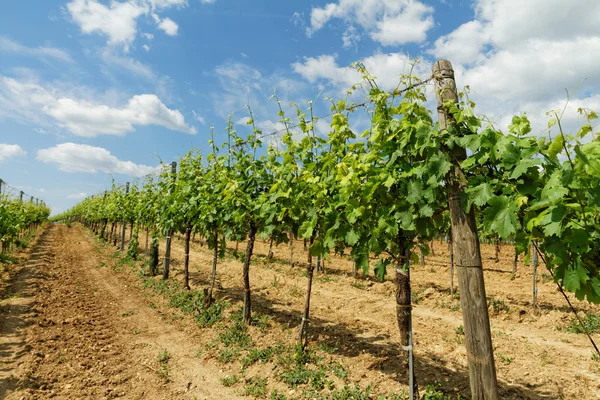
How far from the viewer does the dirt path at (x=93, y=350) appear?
213 inches

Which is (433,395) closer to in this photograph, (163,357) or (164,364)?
(164,364)

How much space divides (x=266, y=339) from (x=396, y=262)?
143 inches

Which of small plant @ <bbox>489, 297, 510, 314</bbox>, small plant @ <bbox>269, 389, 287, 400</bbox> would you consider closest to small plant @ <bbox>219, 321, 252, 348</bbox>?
small plant @ <bbox>269, 389, 287, 400</bbox>

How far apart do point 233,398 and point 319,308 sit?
4.71 metres

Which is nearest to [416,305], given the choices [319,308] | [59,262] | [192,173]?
[319,308]

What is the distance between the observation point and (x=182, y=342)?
7418 mm

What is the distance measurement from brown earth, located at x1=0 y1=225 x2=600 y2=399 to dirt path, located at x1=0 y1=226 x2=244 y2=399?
23mm

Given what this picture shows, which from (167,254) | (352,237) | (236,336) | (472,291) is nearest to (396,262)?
(352,237)

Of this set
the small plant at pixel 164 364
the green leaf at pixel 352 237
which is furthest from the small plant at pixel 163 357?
the green leaf at pixel 352 237

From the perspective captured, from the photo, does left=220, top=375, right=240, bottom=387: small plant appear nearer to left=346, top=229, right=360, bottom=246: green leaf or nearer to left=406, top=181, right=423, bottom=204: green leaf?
left=346, top=229, right=360, bottom=246: green leaf

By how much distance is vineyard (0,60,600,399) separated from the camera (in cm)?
290

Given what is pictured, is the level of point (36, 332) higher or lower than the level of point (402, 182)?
lower

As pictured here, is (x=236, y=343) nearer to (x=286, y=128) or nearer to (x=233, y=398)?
(x=233, y=398)

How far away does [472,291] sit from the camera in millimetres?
3156
